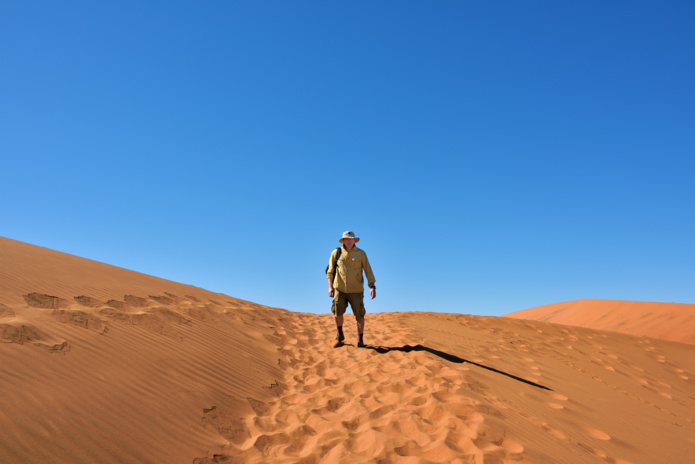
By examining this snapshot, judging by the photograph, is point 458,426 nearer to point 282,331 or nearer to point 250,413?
point 250,413

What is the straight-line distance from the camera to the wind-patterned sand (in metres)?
3.08

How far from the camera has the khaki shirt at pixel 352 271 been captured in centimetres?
696

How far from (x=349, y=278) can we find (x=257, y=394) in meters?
2.80

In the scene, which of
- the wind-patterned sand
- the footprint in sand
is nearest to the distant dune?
the wind-patterned sand

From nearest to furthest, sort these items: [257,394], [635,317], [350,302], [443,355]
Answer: [257,394], [443,355], [350,302], [635,317]

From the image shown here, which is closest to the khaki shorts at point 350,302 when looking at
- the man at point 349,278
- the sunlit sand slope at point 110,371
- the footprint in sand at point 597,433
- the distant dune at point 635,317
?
the man at point 349,278

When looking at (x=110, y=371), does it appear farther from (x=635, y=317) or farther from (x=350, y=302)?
(x=635, y=317)

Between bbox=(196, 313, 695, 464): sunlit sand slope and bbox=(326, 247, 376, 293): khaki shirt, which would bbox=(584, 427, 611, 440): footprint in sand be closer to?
bbox=(196, 313, 695, 464): sunlit sand slope

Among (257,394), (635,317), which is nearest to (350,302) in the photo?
(257,394)

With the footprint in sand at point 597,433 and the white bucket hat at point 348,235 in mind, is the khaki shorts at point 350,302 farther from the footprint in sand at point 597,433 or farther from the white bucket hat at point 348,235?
the footprint in sand at point 597,433

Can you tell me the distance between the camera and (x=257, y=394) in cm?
467

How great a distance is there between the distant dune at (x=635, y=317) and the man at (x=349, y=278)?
17.6 meters

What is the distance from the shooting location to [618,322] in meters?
21.7

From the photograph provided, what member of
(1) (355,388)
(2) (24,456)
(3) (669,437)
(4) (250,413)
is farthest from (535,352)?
(2) (24,456)
